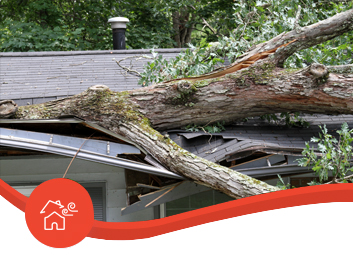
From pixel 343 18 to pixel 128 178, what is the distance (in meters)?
3.34

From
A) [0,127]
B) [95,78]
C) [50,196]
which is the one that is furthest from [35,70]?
[50,196]

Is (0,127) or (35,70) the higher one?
(35,70)

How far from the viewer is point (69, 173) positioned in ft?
18.3

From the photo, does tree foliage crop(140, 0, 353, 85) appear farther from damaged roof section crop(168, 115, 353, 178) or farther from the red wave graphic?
the red wave graphic

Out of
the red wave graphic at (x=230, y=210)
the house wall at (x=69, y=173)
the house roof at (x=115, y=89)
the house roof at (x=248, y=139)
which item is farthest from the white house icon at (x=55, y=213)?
the house wall at (x=69, y=173)

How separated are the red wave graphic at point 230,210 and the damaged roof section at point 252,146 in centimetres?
65

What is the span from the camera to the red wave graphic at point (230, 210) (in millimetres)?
3535

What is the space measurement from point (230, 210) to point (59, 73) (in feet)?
13.7

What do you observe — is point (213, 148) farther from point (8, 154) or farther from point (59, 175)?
point (8, 154)

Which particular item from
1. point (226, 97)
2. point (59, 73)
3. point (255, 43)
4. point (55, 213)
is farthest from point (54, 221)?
point (255, 43)

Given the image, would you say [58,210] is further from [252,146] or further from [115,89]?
[115,89]

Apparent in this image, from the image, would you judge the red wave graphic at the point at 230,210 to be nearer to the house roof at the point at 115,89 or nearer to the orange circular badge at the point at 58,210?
the orange circular badge at the point at 58,210

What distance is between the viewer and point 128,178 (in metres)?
4.76

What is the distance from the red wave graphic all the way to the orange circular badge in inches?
11.3
